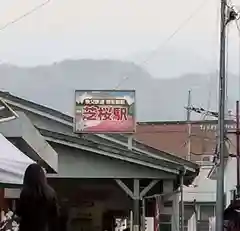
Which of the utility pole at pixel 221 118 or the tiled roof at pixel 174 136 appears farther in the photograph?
the tiled roof at pixel 174 136

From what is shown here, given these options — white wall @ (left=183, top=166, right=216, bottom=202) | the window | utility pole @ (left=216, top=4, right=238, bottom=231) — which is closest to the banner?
utility pole @ (left=216, top=4, right=238, bottom=231)

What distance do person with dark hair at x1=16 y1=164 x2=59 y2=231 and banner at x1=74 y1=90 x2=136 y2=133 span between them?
438 inches

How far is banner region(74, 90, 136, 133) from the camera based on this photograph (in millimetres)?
17344

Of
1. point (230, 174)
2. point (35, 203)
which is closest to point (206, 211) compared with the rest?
point (230, 174)

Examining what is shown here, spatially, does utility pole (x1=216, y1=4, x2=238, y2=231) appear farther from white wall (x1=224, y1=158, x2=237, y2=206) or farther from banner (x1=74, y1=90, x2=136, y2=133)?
white wall (x1=224, y1=158, x2=237, y2=206)

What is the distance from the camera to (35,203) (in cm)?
599

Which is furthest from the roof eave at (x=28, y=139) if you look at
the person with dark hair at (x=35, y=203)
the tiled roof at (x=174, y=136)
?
the tiled roof at (x=174, y=136)

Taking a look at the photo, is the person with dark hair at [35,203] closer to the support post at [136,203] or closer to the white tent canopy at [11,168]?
the white tent canopy at [11,168]

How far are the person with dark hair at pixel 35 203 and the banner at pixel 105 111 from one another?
11124mm

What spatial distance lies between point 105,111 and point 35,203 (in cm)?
1166

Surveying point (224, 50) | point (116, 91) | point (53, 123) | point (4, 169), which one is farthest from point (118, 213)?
point (4, 169)

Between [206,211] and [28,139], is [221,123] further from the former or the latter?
[206,211]

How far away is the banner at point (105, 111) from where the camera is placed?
1734 centimetres

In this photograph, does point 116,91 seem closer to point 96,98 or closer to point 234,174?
point 96,98
